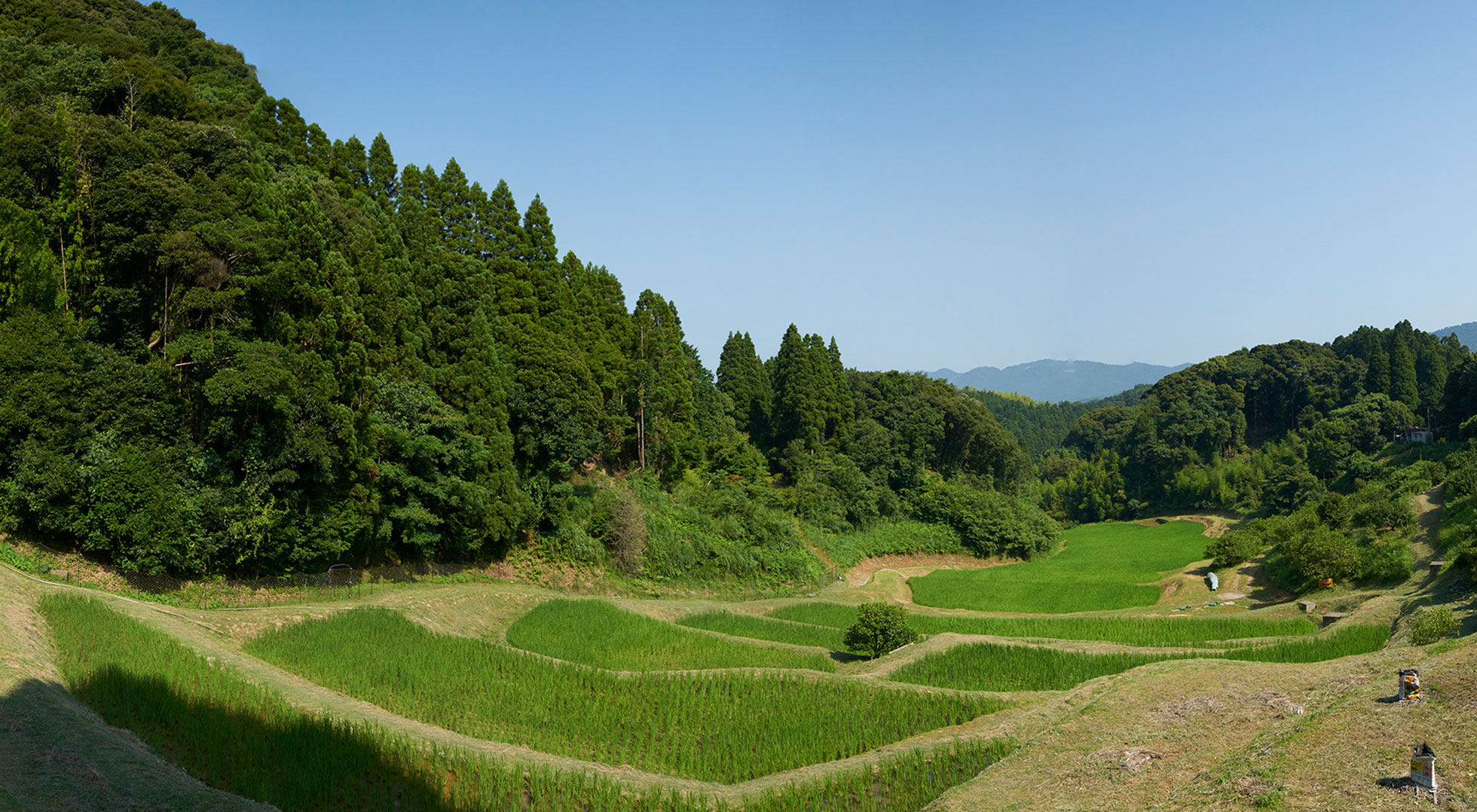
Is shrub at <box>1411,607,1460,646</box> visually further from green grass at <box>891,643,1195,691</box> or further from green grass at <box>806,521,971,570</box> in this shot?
green grass at <box>806,521,971,570</box>

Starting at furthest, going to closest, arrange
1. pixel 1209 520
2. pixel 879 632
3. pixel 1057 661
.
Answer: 1. pixel 1209 520
2. pixel 879 632
3. pixel 1057 661

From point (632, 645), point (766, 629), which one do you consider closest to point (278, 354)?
point (632, 645)

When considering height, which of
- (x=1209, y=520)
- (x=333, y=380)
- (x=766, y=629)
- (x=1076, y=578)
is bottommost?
(x=1076, y=578)

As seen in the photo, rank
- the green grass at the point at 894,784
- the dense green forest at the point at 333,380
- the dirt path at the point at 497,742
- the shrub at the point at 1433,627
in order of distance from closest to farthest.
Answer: the green grass at the point at 894,784
the dirt path at the point at 497,742
the shrub at the point at 1433,627
the dense green forest at the point at 333,380

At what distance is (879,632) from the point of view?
61.8 feet

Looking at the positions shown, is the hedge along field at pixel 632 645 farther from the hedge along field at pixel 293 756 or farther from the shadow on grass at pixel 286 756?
the shadow on grass at pixel 286 756

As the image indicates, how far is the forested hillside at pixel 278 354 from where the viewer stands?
19.1 metres

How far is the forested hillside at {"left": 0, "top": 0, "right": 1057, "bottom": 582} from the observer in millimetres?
19062

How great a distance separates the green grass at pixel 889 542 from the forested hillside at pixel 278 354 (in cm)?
406

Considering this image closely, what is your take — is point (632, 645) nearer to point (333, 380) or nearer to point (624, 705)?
point (624, 705)

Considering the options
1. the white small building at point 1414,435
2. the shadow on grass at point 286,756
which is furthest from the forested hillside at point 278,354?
the white small building at point 1414,435

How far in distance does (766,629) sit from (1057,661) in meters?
9.69

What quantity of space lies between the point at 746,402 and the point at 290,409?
143 feet

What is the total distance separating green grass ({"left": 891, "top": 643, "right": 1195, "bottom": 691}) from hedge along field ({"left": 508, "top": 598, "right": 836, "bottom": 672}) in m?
2.34
